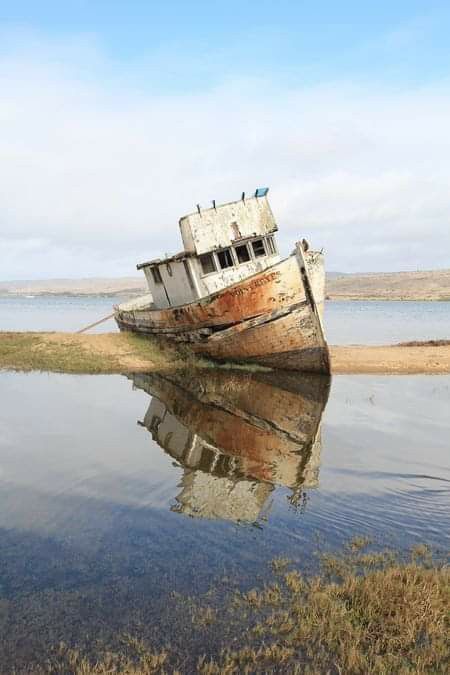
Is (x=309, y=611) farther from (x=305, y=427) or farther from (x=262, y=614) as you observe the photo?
(x=305, y=427)

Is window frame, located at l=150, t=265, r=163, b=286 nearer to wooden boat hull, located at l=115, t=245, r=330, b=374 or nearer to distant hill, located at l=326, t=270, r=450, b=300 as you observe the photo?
wooden boat hull, located at l=115, t=245, r=330, b=374

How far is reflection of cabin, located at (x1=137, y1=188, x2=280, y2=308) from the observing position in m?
20.7

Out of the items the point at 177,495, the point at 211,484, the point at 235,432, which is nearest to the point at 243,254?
the point at 235,432

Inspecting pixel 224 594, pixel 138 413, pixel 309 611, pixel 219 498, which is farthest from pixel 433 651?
pixel 138 413

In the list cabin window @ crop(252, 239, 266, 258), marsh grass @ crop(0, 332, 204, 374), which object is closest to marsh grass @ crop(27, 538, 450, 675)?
marsh grass @ crop(0, 332, 204, 374)

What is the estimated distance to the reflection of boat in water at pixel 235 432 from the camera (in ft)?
27.9

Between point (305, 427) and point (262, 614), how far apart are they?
318 inches

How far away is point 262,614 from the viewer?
5.14m

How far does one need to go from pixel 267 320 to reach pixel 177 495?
1141 cm

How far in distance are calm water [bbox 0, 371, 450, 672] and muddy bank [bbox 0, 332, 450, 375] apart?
5.28 m

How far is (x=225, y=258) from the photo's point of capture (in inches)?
840

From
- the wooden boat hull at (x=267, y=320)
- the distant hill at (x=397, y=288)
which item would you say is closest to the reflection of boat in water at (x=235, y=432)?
the wooden boat hull at (x=267, y=320)

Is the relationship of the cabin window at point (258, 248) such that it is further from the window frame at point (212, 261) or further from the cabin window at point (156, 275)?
the cabin window at point (156, 275)

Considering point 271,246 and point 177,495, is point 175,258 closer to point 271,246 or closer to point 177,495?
point 271,246
